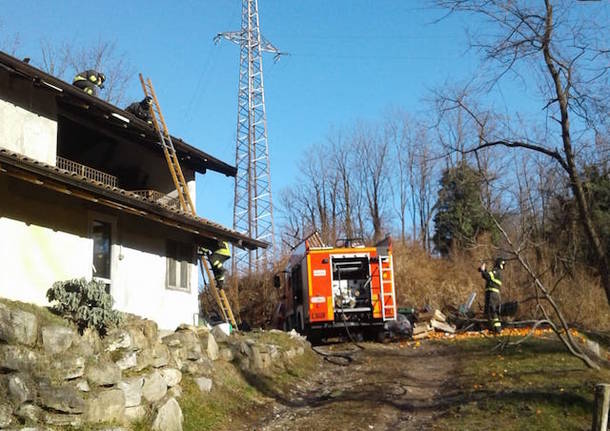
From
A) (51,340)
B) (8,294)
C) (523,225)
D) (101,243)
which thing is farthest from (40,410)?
(523,225)

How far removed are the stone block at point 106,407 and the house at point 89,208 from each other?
2584mm

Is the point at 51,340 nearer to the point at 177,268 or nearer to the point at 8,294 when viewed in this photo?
the point at 8,294

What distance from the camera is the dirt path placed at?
443 inches

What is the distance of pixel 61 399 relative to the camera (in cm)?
845

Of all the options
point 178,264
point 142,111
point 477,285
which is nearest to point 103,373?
point 178,264

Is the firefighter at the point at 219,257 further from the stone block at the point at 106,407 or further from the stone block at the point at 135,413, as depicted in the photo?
the stone block at the point at 106,407

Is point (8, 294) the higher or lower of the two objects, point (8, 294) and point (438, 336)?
the higher

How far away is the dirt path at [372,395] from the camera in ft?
36.9

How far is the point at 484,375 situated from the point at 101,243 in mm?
8760

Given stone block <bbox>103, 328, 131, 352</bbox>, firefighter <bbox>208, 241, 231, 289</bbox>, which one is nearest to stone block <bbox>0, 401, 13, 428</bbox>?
stone block <bbox>103, 328, 131, 352</bbox>

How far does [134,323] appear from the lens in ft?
37.7

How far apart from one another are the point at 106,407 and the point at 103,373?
0.55m

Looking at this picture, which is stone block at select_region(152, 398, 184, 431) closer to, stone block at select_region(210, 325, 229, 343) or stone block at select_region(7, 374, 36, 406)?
stone block at select_region(7, 374, 36, 406)

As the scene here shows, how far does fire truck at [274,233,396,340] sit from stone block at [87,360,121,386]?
1118 cm
